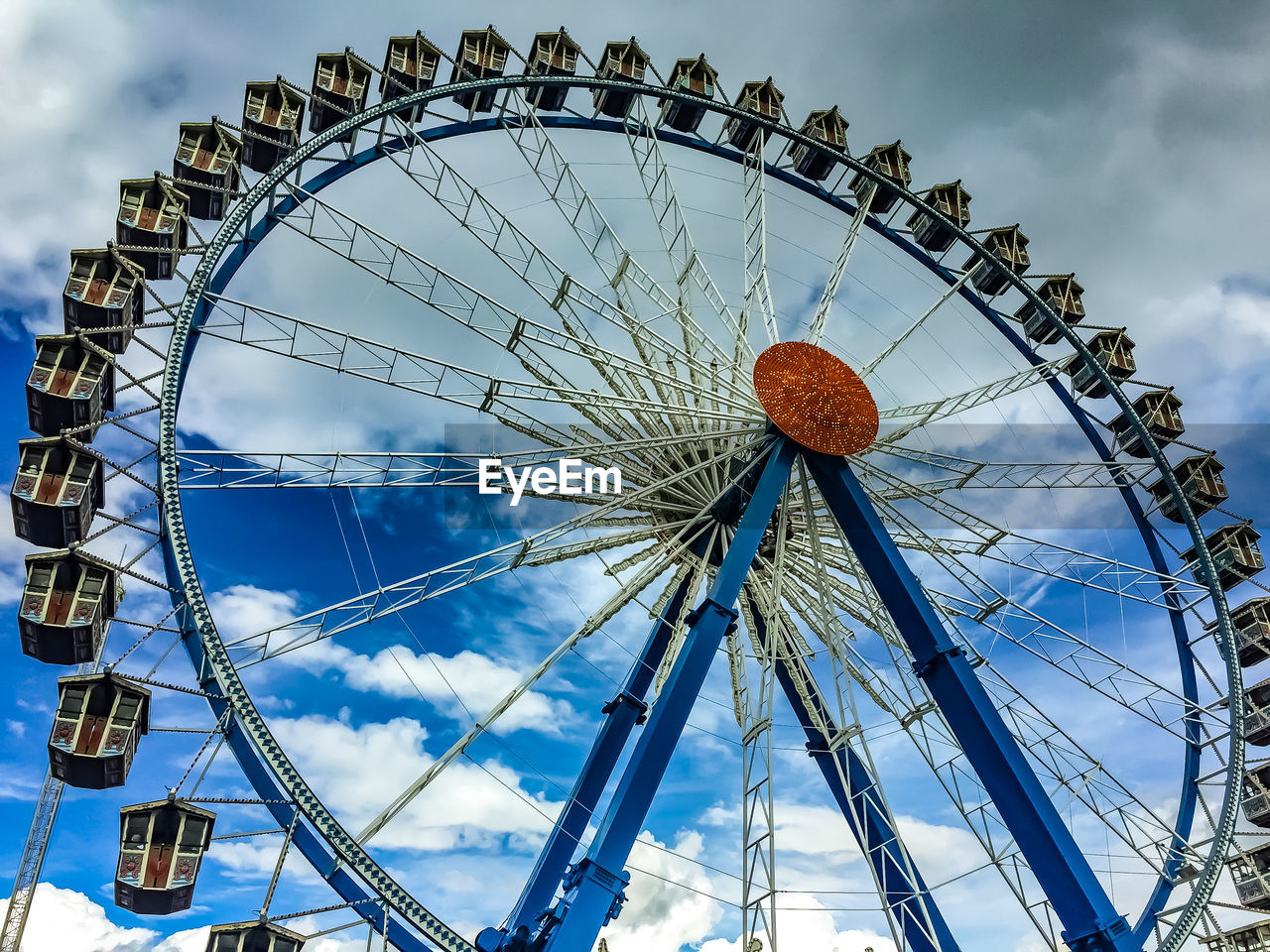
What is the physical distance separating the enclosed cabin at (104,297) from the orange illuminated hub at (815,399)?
10564 millimetres

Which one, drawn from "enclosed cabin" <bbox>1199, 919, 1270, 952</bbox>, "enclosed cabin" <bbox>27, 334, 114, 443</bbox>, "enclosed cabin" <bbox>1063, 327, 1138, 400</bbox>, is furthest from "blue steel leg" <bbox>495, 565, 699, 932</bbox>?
"enclosed cabin" <bbox>1199, 919, 1270, 952</bbox>

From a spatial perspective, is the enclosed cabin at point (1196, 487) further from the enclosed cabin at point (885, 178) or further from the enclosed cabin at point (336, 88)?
the enclosed cabin at point (336, 88)

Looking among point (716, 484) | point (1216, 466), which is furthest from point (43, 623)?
point (1216, 466)

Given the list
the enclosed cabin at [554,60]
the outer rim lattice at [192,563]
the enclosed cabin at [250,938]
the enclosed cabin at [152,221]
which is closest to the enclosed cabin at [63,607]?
the outer rim lattice at [192,563]

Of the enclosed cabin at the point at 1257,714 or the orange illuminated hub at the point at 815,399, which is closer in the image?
the orange illuminated hub at the point at 815,399

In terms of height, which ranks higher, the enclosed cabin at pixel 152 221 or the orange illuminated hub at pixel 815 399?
the enclosed cabin at pixel 152 221

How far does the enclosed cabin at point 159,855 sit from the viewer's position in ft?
35.8

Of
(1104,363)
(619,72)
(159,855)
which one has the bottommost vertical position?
(159,855)

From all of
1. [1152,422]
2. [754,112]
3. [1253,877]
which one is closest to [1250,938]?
[1253,877]

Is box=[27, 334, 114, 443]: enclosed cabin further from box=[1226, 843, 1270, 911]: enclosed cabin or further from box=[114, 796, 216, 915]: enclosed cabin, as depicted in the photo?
box=[1226, 843, 1270, 911]: enclosed cabin

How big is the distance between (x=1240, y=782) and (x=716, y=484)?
13526 millimetres

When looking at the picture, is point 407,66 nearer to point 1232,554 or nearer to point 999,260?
point 999,260

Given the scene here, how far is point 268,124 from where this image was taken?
17203 millimetres

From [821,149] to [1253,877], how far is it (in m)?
19.6
